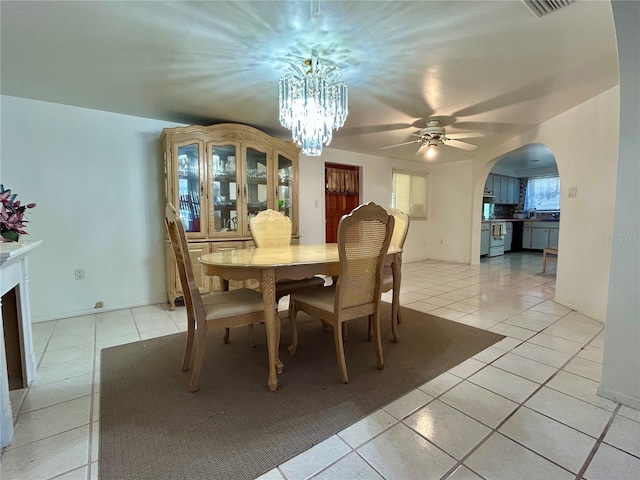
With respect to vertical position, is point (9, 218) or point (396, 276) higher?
point (9, 218)

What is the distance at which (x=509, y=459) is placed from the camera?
1.22 m

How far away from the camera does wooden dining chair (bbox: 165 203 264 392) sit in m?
1.68

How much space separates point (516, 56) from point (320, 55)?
53.8 inches

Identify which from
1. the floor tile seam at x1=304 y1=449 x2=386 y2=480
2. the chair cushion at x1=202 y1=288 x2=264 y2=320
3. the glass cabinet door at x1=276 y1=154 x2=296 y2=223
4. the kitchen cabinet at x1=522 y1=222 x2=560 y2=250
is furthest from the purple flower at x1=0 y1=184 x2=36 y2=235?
the kitchen cabinet at x1=522 y1=222 x2=560 y2=250

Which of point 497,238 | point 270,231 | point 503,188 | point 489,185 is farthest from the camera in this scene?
point 503,188


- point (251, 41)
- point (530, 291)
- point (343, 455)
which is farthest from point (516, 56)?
point (530, 291)

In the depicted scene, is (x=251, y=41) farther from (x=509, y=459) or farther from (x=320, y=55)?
(x=509, y=459)

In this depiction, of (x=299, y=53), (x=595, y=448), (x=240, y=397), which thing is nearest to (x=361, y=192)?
(x=299, y=53)

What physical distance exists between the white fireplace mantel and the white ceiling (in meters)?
1.25

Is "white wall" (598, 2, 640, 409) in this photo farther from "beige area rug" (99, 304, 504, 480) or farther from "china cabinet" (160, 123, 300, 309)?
"china cabinet" (160, 123, 300, 309)

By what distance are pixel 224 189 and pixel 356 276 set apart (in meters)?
2.28

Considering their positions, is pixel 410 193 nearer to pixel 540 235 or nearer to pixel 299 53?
pixel 540 235

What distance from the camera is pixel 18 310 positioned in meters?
1.80

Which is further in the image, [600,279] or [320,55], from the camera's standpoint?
[600,279]
